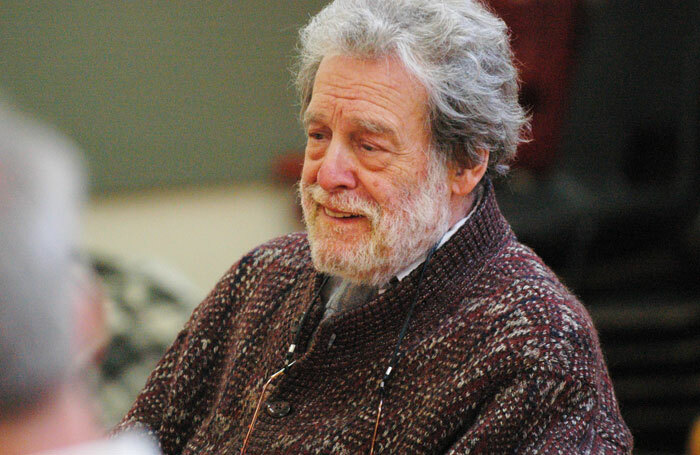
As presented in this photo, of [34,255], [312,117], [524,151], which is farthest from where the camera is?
[524,151]

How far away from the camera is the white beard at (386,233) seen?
174 centimetres

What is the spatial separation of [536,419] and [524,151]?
2.58m

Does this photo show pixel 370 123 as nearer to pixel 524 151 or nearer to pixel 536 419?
pixel 536 419

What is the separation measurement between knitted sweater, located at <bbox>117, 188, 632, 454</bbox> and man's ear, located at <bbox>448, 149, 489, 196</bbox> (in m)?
0.05

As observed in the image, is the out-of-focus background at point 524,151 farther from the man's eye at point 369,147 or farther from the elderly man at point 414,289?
the man's eye at point 369,147

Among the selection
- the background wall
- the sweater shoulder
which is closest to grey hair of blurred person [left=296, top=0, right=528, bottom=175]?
the sweater shoulder

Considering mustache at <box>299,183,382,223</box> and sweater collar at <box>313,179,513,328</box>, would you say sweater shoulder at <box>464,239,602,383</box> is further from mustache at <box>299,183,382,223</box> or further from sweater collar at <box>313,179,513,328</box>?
mustache at <box>299,183,382,223</box>

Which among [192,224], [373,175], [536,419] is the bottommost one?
[192,224]

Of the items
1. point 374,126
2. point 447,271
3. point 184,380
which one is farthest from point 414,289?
point 184,380

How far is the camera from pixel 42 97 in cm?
397

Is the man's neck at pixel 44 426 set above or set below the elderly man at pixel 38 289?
below

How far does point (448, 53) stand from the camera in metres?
1.70

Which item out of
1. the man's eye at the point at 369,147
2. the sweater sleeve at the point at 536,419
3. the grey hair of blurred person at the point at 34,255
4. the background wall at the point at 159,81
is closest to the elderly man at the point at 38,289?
the grey hair of blurred person at the point at 34,255

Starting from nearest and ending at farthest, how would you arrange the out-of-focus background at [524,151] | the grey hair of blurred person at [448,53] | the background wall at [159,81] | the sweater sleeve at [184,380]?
the grey hair of blurred person at [448,53]
the sweater sleeve at [184,380]
the out-of-focus background at [524,151]
the background wall at [159,81]
